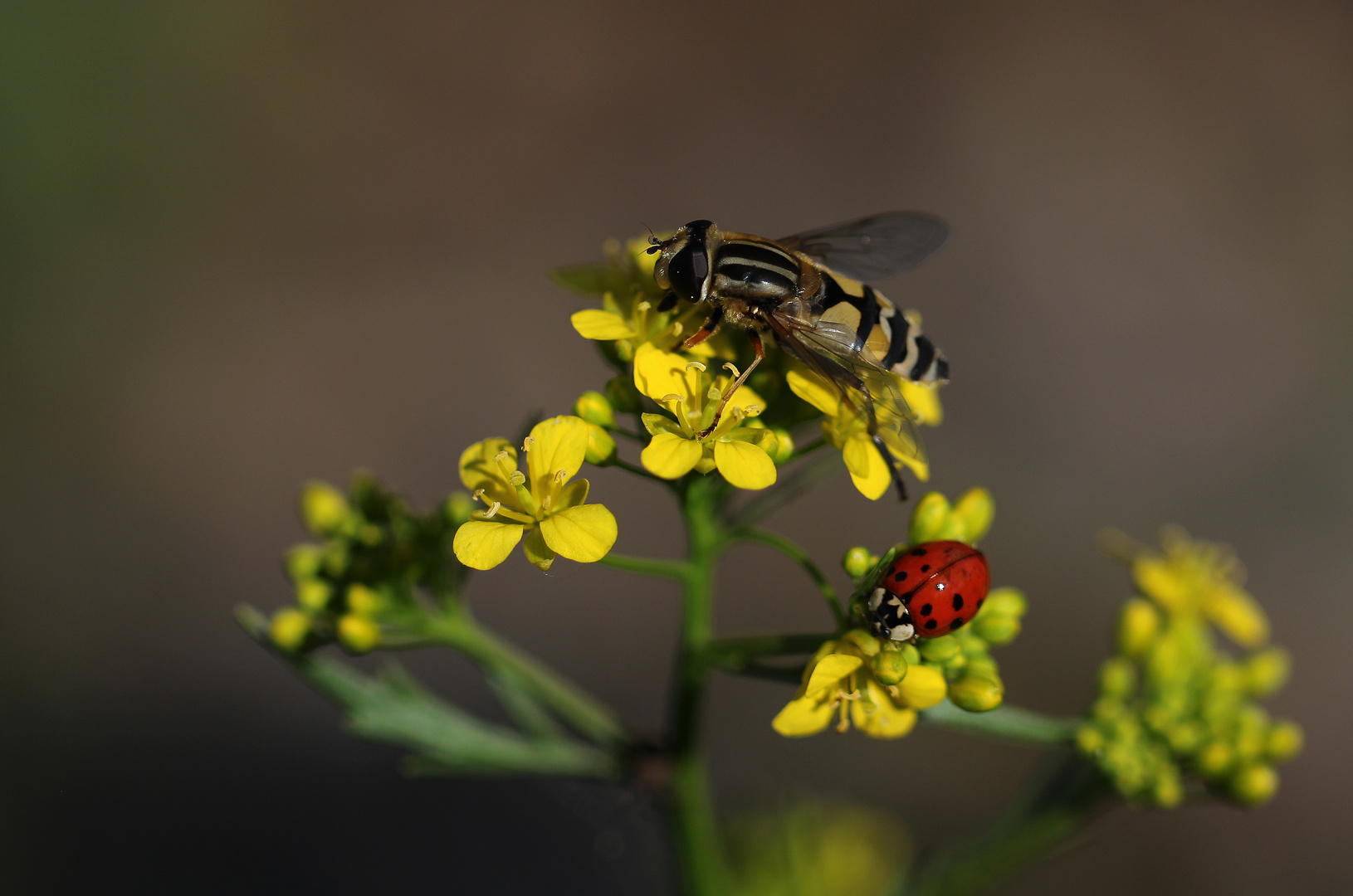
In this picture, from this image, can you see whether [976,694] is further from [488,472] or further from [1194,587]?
[1194,587]

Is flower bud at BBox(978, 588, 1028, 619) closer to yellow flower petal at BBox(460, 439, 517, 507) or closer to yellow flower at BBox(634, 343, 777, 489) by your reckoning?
yellow flower at BBox(634, 343, 777, 489)

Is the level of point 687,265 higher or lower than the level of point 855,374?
higher

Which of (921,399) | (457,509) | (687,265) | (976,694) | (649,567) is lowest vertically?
(976,694)

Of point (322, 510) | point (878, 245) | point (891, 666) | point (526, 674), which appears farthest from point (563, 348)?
point (891, 666)

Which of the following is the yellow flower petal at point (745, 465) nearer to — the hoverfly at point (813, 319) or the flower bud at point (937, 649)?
the hoverfly at point (813, 319)

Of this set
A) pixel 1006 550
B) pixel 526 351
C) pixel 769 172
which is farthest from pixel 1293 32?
pixel 526 351

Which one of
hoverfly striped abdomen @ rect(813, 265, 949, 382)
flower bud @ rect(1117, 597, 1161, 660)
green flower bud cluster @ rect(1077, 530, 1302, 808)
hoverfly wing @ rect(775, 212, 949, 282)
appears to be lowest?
green flower bud cluster @ rect(1077, 530, 1302, 808)

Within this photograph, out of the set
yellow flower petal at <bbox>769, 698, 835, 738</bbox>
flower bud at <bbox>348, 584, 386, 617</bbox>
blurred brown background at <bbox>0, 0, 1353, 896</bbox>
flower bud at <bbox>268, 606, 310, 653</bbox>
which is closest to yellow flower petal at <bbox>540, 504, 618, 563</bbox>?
yellow flower petal at <bbox>769, 698, 835, 738</bbox>
